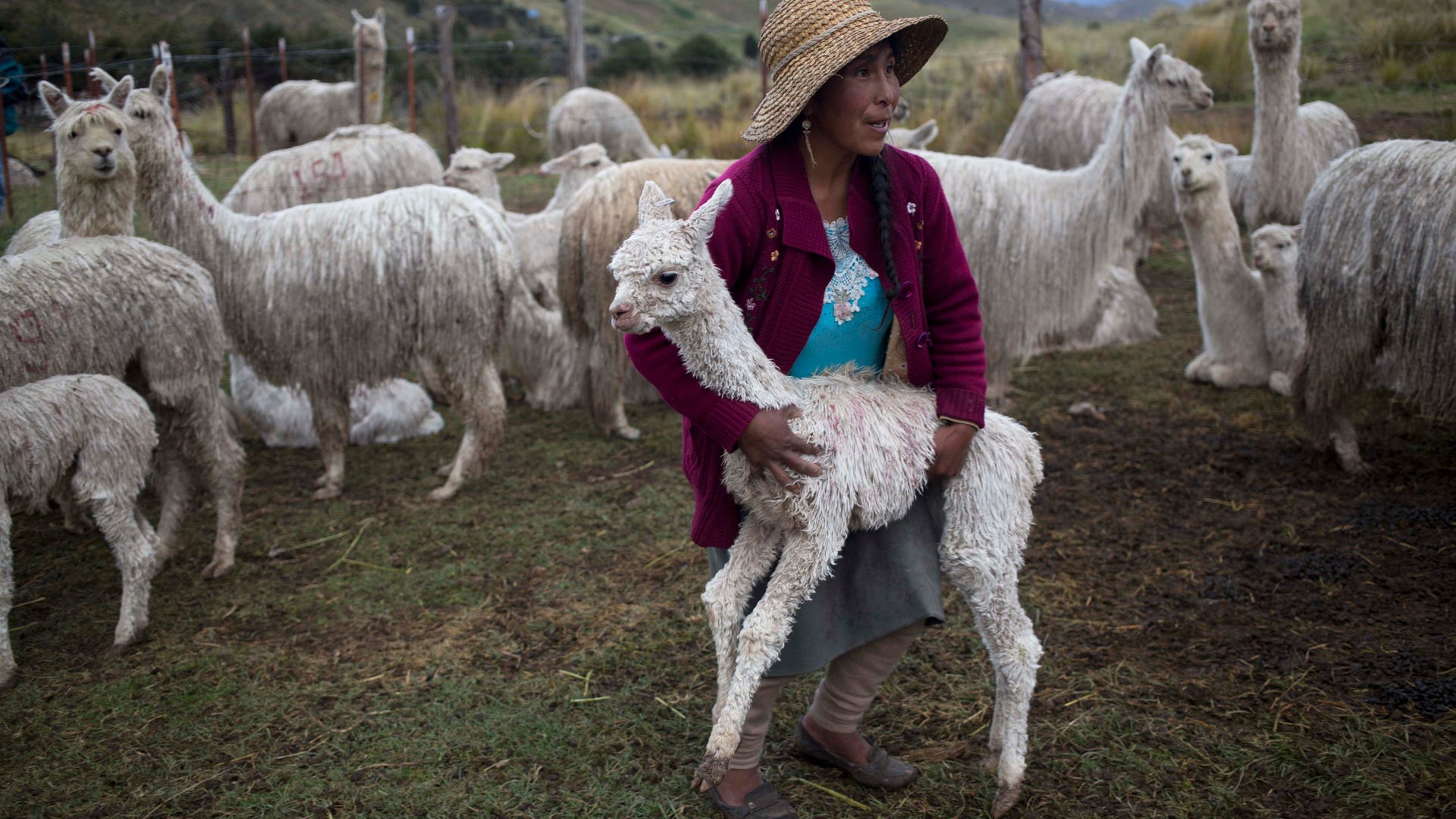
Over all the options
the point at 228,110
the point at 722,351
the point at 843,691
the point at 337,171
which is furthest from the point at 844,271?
the point at 228,110

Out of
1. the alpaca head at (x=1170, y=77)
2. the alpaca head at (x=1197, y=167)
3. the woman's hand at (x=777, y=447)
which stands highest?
the alpaca head at (x=1170, y=77)

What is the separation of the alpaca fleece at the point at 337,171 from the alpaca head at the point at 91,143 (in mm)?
2359

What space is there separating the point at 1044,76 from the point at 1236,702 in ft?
25.3

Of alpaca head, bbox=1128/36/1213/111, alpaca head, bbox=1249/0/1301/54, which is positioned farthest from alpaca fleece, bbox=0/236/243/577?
alpaca head, bbox=1249/0/1301/54

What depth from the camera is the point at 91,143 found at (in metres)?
3.97

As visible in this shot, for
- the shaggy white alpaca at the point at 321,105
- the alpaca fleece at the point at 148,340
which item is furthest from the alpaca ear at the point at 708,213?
the shaggy white alpaca at the point at 321,105

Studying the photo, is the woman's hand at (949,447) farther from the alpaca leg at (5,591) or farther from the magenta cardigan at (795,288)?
the alpaca leg at (5,591)

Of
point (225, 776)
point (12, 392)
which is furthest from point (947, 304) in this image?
point (12, 392)

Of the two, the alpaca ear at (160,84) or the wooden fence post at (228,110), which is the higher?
the alpaca ear at (160,84)

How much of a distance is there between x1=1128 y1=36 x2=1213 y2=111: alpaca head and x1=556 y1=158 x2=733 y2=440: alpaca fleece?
216cm

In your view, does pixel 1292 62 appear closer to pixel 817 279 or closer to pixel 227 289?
pixel 817 279

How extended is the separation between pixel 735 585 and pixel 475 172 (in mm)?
5419

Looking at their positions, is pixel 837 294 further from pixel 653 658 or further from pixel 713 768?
pixel 653 658

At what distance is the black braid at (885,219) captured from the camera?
2201 millimetres
